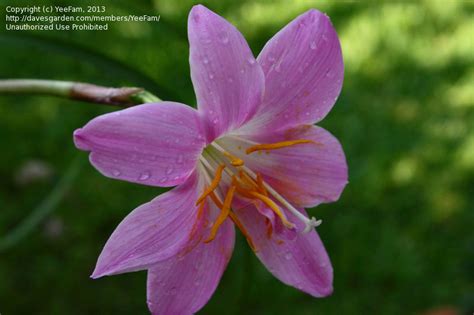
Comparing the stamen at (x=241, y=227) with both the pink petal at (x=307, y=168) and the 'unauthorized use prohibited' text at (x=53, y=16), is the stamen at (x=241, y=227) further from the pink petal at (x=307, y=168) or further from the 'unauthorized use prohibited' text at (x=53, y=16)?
the 'unauthorized use prohibited' text at (x=53, y=16)

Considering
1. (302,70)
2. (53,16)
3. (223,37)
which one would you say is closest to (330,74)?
(302,70)

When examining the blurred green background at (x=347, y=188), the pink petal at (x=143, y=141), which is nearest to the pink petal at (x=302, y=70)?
the pink petal at (x=143, y=141)

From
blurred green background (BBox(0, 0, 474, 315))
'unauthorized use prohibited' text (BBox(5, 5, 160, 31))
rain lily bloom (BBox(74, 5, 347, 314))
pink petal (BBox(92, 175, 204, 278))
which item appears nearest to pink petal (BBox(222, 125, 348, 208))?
rain lily bloom (BBox(74, 5, 347, 314))

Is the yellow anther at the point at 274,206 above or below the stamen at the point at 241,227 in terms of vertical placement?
above

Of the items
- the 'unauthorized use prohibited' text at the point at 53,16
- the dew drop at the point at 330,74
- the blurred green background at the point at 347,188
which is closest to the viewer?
the dew drop at the point at 330,74

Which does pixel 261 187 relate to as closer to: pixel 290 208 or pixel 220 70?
pixel 290 208

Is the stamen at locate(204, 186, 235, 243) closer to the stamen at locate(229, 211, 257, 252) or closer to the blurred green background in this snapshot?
the stamen at locate(229, 211, 257, 252)

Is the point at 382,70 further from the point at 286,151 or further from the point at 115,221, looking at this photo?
the point at 286,151
